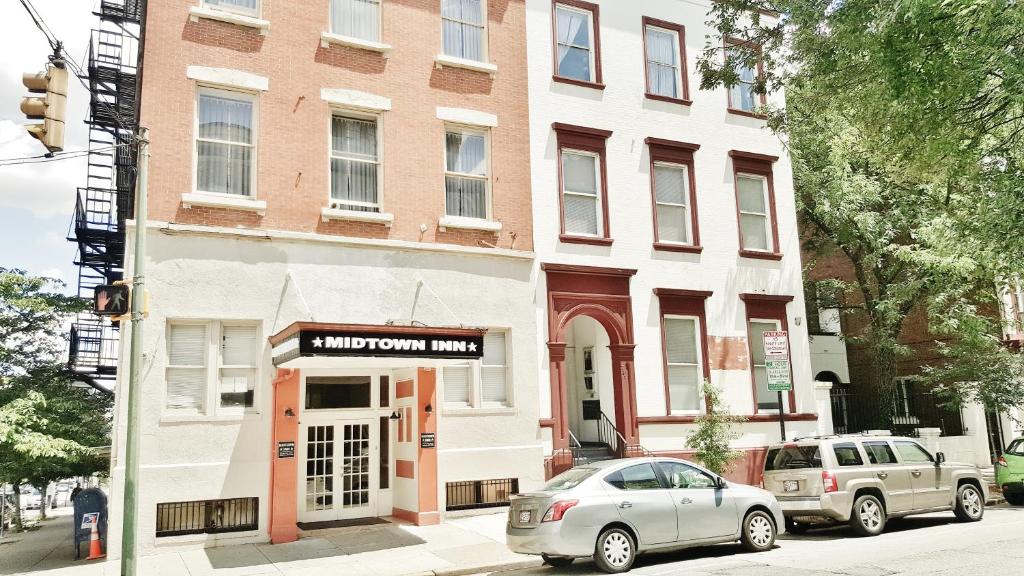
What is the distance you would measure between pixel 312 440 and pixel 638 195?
995cm

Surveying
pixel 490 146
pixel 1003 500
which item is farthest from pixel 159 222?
pixel 1003 500

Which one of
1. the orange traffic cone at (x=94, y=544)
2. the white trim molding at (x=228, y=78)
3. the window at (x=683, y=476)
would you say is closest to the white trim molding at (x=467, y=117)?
the white trim molding at (x=228, y=78)

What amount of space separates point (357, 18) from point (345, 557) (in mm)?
11325

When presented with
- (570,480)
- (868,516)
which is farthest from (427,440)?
(868,516)

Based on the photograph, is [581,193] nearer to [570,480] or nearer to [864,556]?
[570,480]

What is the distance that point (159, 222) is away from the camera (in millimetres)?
14383

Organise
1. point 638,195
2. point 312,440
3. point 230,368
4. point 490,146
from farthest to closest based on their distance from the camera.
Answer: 1. point 638,195
2. point 490,146
3. point 312,440
4. point 230,368

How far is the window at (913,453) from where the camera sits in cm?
1462

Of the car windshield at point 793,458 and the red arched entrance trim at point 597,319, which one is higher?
the red arched entrance trim at point 597,319

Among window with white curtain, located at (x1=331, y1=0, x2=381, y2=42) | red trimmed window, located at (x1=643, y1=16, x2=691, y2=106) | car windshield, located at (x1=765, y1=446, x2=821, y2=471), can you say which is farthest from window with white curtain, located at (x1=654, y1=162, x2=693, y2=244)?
window with white curtain, located at (x1=331, y1=0, x2=381, y2=42)

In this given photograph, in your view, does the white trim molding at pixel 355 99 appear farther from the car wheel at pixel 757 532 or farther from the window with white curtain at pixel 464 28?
the car wheel at pixel 757 532

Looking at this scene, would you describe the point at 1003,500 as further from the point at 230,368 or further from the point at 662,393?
the point at 230,368

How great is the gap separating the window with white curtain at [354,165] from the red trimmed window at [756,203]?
10070 mm

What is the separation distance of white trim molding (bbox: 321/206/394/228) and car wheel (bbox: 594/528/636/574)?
27.1ft
